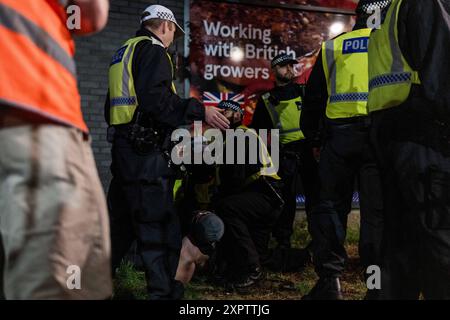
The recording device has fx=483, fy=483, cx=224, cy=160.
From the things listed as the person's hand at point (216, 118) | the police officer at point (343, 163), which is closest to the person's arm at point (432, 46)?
the police officer at point (343, 163)

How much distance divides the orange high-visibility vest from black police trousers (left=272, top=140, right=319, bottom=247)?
3.76 meters

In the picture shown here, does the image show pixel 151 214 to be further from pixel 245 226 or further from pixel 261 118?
pixel 261 118

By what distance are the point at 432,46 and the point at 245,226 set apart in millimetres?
2379

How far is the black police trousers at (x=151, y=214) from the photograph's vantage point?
3070 mm

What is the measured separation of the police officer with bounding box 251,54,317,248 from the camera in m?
5.30

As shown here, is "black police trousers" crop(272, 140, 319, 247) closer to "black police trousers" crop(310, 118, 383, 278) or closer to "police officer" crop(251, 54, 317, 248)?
"police officer" crop(251, 54, 317, 248)

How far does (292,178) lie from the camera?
5.32 meters

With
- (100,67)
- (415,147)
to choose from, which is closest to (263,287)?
(415,147)

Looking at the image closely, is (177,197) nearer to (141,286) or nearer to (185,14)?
(141,286)

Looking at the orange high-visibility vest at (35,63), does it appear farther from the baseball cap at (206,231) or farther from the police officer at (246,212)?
the police officer at (246,212)

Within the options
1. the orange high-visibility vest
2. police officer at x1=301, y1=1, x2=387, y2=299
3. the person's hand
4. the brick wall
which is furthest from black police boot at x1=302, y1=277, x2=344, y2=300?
the brick wall

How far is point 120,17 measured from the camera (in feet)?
20.0

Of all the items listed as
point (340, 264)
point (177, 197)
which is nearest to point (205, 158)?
point (177, 197)

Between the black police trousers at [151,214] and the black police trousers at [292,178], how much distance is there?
229 cm
